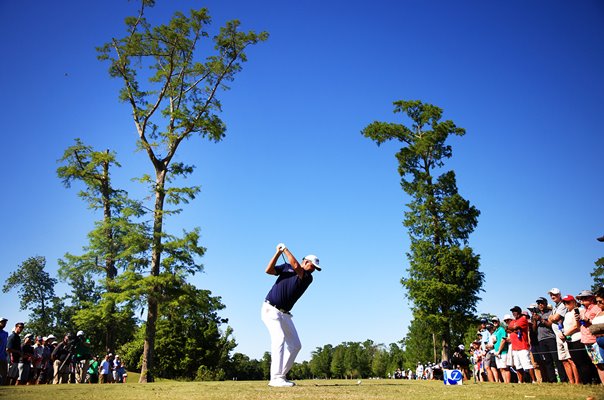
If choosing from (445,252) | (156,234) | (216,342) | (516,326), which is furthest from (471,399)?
(216,342)

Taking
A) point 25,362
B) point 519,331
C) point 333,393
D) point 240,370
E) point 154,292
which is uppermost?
point 154,292

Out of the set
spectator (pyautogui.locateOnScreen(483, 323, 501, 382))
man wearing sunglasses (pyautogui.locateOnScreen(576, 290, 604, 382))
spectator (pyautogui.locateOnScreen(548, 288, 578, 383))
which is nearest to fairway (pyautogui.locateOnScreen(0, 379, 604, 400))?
man wearing sunglasses (pyautogui.locateOnScreen(576, 290, 604, 382))

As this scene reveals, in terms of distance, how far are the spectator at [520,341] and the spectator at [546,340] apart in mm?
554

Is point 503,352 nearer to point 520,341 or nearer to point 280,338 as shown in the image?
point 520,341

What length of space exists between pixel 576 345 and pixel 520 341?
1.62 meters

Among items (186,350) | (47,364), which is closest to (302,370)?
(186,350)

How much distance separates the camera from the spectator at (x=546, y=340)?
10.9 m

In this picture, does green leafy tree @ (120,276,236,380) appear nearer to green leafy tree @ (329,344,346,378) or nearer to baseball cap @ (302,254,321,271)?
baseball cap @ (302,254,321,271)

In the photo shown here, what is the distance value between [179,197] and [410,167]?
17.3m

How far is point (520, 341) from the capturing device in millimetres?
10703

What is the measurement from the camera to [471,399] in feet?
18.4

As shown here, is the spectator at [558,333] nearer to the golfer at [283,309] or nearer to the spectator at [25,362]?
the golfer at [283,309]

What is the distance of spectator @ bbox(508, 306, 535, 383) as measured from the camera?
10.6 m

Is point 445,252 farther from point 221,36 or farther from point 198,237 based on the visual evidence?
point 221,36
